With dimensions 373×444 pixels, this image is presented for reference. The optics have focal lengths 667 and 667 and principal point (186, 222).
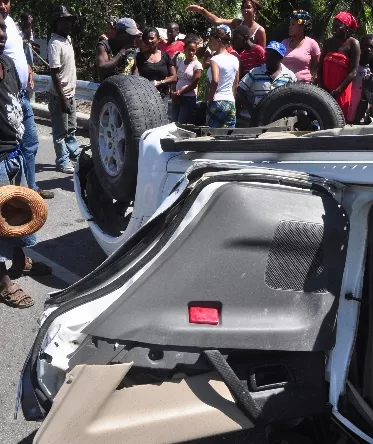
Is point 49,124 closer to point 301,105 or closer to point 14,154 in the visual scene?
point 14,154

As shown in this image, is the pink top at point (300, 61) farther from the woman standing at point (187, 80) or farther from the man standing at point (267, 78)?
the woman standing at point (187, 80)

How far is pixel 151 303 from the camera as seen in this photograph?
239cm

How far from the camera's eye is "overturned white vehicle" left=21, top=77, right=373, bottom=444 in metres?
2.37

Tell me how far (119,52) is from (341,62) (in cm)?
244

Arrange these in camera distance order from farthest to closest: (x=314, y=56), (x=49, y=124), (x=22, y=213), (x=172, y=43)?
(x=49, y=124)
(x=172, y=43)
(x=314, y=56)
(x=22, y=213)

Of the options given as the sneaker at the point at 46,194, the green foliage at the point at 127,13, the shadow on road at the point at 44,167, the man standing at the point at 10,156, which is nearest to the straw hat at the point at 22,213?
the man standing at the point at 10,156

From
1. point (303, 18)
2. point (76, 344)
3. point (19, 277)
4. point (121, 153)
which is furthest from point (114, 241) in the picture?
point (303, 18)

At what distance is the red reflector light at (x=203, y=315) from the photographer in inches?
93.9

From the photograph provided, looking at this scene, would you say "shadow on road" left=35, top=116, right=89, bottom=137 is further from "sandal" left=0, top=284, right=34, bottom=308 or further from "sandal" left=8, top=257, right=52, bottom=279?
"sandal" left=0, top=284, right=34, bottom=308

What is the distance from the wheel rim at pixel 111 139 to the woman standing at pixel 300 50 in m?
3.36

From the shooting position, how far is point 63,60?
7504mm

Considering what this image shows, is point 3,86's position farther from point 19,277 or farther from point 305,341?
point 305,341

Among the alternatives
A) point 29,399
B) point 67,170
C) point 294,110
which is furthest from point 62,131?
point 29,399

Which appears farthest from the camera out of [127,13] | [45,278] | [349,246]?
[127,13]
